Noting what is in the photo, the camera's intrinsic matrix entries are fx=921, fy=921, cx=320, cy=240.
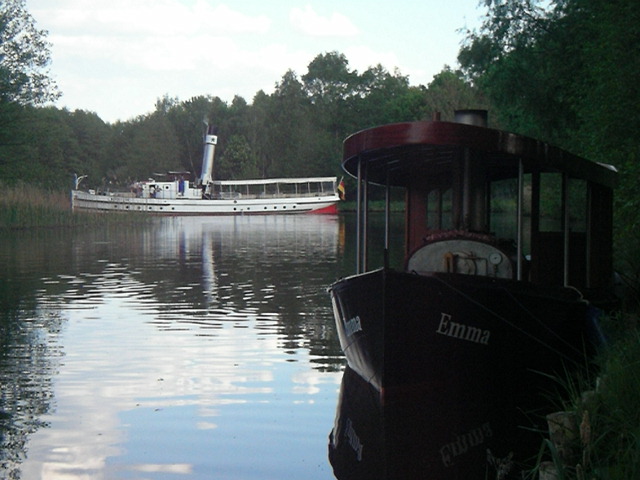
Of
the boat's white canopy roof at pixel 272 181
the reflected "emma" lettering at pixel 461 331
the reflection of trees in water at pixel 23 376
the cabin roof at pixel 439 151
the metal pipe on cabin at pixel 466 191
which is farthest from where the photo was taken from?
the boat's white canopy roof at pixel 272 181

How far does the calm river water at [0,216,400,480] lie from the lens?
726cm

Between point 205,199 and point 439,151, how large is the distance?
63081 mm

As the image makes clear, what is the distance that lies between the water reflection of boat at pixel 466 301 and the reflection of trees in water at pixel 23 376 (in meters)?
2.95

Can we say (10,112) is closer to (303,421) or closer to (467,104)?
(467,104)

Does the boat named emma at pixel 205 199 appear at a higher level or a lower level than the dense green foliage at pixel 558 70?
lower

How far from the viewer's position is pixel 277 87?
94938 mm

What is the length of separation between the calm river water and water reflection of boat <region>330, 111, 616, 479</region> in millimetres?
1069

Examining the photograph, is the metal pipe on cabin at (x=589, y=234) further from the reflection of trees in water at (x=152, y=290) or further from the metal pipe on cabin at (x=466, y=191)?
the reflection of trees in water at (x=152, y=290)

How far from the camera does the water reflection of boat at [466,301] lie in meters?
7.56

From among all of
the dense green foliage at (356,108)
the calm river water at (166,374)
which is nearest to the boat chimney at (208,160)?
the dense green foliage at (356,108)

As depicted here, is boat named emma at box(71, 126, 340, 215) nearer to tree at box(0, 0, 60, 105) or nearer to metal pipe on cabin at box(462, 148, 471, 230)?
tree at box(0, 0, 60, 105)

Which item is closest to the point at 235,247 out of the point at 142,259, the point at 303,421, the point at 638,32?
the point at 142,259

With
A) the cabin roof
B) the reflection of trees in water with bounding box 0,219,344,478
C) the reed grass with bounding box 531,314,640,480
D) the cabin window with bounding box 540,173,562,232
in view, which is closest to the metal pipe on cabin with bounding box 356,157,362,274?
the cabin roof

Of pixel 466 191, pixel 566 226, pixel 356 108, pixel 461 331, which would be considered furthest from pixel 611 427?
pixel 356 108
